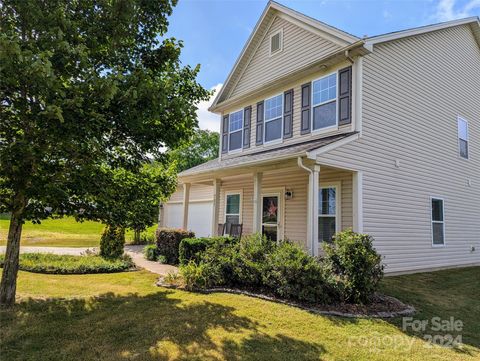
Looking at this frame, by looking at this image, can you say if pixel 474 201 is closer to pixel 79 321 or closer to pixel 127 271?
pixel 127 271

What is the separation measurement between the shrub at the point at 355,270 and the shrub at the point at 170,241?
5224mm

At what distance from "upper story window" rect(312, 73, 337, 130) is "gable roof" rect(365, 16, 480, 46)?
1.32 metres

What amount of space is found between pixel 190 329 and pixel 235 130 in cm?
914

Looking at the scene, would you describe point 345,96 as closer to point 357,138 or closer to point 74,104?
point 357,138

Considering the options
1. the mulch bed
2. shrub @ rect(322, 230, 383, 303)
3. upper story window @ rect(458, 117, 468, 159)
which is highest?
upper story window @ rect(458, 117, 468, 159)

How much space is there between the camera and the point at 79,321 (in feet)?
16.2

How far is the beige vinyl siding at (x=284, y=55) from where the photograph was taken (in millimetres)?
10109

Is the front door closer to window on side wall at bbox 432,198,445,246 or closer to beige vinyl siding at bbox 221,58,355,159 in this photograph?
beige vinyl siding at bbox 221,58,355,159

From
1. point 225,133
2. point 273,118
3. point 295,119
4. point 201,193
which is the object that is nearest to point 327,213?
point 295,119

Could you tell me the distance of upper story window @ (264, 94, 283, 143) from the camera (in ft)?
35.6

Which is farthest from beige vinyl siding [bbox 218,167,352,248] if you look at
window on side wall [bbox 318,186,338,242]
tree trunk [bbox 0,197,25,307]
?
tree trunk [bbox 0,197,25,307]

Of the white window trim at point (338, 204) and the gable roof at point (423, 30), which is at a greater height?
the gable roof at point (423, 30)

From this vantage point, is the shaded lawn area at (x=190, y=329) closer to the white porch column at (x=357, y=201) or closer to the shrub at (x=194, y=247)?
the shrub at (x=194, y=247)

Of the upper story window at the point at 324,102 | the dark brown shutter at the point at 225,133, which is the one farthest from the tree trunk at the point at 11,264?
the dark brown shutter at the point at 225,133
